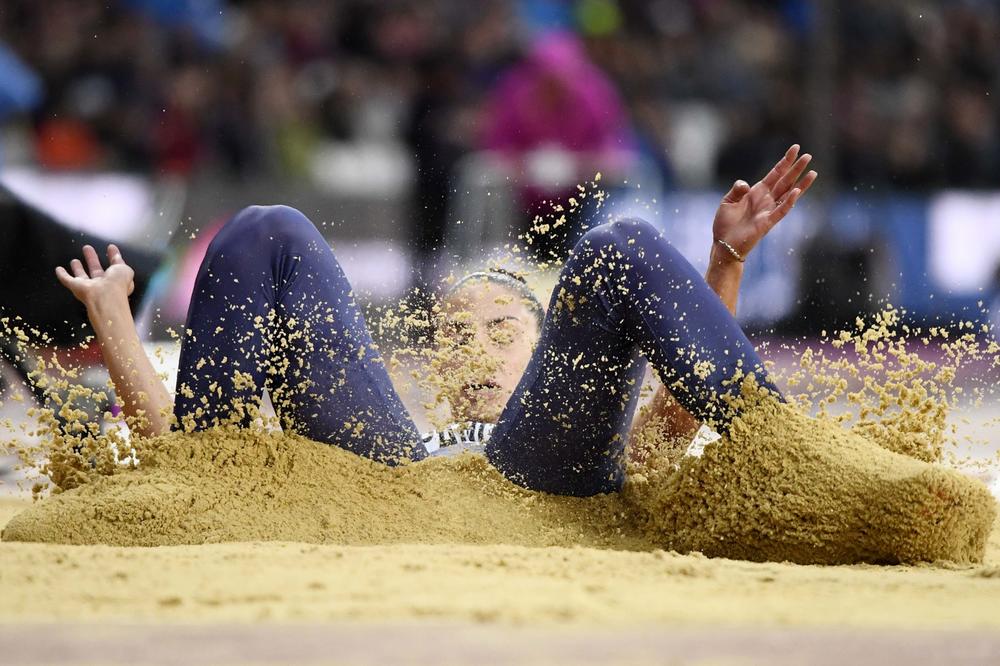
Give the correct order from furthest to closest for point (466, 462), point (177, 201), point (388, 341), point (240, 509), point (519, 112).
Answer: point (519, 112) < point (177, 201) < point (388, 341) < point (466, 462) < point (240, 509)

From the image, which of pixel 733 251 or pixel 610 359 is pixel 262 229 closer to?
pixel 610 359

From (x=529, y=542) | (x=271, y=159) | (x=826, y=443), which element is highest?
(x=271, y=159)

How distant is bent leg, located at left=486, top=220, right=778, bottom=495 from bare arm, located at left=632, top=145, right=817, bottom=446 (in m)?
0.13

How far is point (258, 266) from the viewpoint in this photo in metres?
2.23

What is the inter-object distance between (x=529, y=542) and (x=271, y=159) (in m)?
4.59

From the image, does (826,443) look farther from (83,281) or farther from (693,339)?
(83,281)

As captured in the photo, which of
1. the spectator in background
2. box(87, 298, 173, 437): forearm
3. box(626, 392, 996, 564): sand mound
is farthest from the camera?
the spectator in background

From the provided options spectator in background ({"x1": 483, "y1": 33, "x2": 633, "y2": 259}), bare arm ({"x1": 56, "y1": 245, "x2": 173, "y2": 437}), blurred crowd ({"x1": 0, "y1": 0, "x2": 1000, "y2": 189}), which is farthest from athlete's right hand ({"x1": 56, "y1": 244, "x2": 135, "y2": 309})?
blurred crowd ({"x1": 0, "y1": 0, "x2": 1000, "y2": 189})

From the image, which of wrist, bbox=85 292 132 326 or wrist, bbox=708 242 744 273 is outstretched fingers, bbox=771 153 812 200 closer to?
wrist, bbox=708 242 744 273

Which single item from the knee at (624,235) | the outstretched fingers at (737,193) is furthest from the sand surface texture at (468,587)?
the outstretched fingers at (737,193)

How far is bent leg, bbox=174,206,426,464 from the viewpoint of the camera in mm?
2207

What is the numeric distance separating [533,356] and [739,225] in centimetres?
48

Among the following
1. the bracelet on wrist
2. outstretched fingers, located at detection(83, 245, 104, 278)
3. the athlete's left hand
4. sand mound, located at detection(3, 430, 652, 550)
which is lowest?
sand mound, located at detection(3, 430, 652, 550)

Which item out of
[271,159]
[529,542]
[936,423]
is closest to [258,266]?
[529,542]
